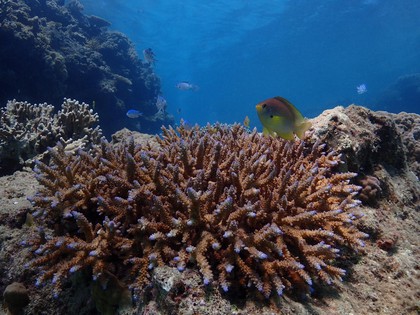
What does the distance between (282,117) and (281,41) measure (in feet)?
244

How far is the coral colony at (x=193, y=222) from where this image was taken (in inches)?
85.0

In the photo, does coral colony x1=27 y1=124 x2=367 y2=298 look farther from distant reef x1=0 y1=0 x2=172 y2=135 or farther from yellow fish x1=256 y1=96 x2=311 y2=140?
distant reef x1=0 y1=0 x2=172 y2=135

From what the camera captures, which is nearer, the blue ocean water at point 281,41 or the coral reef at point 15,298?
the coral reef at point 15,298

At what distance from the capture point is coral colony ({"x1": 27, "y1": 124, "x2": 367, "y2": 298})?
2.16m

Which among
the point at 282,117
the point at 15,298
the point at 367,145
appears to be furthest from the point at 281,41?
the point at 15,298

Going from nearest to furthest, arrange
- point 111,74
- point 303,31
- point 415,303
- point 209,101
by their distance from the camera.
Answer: point 415,303 → point 111,74 → point 303,31 → point 209,101

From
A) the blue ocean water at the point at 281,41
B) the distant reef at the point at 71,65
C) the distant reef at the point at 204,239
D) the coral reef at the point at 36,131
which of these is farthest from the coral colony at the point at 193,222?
the blue ocean water at the point at 281,41

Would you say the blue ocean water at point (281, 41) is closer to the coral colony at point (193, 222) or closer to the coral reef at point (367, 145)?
the coral reef at point (367, 145)

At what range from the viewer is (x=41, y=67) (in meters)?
14.2

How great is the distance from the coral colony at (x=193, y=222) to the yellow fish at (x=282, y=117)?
1.32ft

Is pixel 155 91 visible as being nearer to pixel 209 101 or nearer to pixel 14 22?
pixel 14 22

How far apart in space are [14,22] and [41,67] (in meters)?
2.27

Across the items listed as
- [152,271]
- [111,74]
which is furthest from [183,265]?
[111,74]

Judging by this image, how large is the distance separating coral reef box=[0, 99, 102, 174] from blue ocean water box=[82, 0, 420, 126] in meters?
10.7
